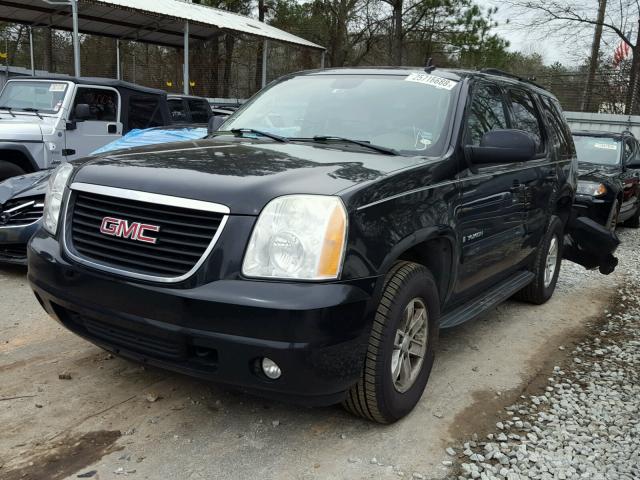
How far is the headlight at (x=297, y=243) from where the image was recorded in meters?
2.37

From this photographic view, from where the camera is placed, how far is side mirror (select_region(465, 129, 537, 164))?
337 cm

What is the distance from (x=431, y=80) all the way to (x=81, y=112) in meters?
5.74

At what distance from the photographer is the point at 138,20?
17.7 metres

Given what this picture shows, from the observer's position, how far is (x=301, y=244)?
238 cm

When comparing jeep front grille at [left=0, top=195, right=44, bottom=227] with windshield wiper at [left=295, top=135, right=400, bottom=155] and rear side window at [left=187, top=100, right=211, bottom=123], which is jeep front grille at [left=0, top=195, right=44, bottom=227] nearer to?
windshield wiper at [left=295, top=135, right=400, bottom=155]

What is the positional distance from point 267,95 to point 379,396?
2493 mm

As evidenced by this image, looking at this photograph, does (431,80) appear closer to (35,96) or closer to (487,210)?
(487,210)

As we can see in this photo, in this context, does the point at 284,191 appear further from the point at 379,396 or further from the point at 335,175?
the point at 379,396

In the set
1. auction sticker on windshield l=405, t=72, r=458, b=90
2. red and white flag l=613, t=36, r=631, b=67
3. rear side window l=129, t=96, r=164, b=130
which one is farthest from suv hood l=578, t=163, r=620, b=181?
red and white flag l=613, t=36, r=631, b=67

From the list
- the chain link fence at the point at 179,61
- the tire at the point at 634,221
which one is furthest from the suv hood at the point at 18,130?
the chain link fence at the point at 179,61

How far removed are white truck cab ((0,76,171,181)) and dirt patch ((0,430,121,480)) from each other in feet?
17.4

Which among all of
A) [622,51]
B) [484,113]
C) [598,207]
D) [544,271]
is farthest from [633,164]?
[622,51]

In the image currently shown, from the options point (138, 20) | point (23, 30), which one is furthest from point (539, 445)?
point (23, 30)

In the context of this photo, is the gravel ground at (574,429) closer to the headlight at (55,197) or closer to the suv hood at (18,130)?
the headlight at (55,197)
